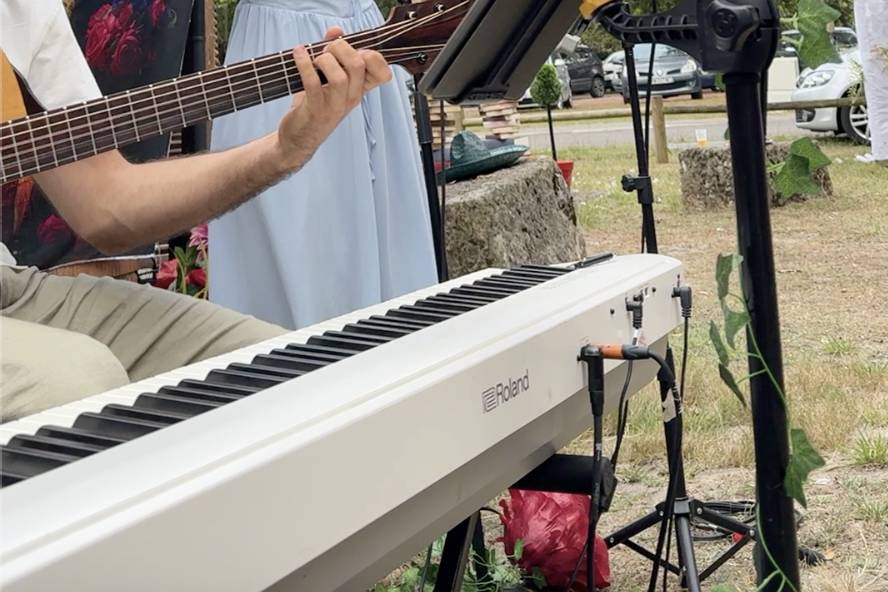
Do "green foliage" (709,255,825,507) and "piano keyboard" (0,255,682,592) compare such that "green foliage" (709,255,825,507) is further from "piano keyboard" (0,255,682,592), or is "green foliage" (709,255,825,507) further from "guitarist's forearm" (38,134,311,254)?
"guitarist's forearm" (38,134,311,254)

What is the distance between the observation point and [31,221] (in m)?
2.71

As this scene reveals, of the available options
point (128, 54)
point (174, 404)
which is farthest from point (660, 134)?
point (174, 404)

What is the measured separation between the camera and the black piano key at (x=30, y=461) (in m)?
0.85

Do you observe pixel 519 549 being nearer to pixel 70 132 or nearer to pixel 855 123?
pixel 70 132

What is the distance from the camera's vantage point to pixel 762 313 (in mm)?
1255

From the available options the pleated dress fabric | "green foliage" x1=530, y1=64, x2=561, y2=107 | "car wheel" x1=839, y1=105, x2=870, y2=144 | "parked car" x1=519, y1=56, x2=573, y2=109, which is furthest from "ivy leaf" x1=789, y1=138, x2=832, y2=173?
"car wheel" x1=839, y1=105, x2=870, y2=144

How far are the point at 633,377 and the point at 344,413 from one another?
82 cm

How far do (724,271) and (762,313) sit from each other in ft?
0.23

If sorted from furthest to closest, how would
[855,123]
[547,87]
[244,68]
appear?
[855,123] < [547,87] < [244,68]

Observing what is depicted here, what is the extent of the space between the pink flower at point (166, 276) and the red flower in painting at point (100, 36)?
539 mm

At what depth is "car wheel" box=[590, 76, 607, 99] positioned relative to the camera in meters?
23.4

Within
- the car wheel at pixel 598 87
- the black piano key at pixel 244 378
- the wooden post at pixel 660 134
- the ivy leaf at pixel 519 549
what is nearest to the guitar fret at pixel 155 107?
the black piano key at pixel 244 378

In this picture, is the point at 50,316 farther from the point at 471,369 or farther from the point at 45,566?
the point at 45,566

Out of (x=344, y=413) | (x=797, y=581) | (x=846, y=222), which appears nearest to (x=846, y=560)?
(x=797, y=581)
